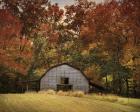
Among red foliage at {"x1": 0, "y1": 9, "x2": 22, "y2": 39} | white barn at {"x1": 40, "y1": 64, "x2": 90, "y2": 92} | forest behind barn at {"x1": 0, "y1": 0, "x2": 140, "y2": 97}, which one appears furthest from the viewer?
red foliage at {"x1": 0, "y1": 9, "x2": 22, "y2": 39}

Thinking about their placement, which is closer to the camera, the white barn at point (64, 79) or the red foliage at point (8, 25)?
the white barn at point (64, 79)

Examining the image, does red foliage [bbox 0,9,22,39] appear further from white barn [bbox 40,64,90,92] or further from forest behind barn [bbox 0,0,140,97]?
white barn [bbox 40,64,90,92]

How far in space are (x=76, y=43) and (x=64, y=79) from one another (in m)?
9.65

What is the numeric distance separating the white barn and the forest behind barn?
1.85 metres

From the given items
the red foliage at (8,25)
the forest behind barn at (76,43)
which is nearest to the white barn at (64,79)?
the forest behind barn at (76,43)

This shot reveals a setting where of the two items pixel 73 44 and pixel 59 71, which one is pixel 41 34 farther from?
pixel 59 71

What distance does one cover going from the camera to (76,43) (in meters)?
65.3

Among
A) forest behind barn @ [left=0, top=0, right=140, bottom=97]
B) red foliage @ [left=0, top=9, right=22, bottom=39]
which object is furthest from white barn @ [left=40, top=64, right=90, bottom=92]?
red foliage @ [left=0, top=9, right=22, bottom=39]

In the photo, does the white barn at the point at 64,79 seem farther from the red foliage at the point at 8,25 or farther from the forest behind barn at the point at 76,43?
the red foliage at the point at 8,25

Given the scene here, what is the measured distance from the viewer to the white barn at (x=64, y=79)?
2197 inches

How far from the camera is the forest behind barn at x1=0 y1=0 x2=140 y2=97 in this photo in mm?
50812

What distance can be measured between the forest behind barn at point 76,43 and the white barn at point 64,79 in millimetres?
1853

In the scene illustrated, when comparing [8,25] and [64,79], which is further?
[8,25]

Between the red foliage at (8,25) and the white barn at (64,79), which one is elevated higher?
the red foliage at (8,25)
